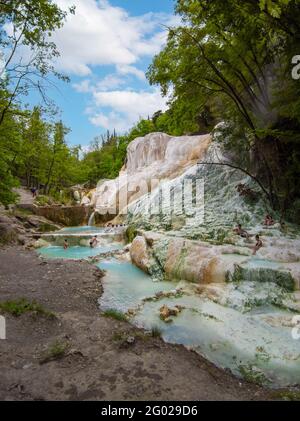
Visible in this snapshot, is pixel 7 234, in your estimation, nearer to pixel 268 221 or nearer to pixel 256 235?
pixel 256 235

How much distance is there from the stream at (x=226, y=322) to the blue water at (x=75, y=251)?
177 inches

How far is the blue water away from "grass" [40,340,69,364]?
Result: 8858mm

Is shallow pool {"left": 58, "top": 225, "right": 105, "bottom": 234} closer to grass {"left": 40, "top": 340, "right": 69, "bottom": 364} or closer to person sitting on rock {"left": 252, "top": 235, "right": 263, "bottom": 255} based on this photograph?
person sitting on rock {"left": 252, "top": 235, "right": 263, "bottom": 255}

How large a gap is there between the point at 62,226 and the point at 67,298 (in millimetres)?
15989

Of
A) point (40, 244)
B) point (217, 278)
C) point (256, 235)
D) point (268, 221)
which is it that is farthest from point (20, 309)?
point (40, 244)

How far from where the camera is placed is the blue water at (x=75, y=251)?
13320mm

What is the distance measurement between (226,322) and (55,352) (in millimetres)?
3754

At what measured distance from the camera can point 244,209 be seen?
12.0m

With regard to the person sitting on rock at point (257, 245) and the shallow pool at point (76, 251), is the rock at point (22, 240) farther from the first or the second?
the person sitting on rock at point (257, 245)

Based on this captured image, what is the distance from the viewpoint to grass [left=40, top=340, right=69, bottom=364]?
13.0 ft

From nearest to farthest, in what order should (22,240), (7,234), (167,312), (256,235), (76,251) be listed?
1. (167,312)
2. (256,235)
3. (7,234)
4. (76,251)
5. (22,240)

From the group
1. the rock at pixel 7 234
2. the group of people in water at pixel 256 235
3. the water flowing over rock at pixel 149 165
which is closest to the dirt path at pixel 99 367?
the group of people in water at pixel 256 235

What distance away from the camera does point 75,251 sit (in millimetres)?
14391
